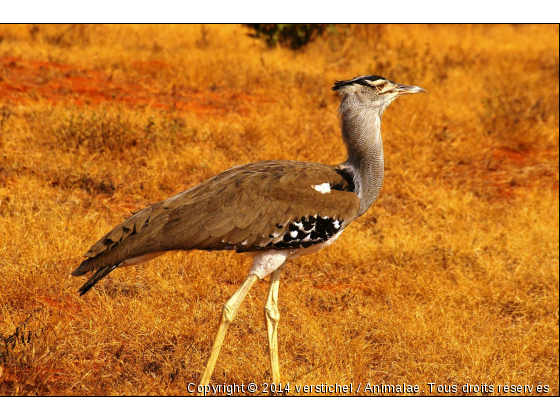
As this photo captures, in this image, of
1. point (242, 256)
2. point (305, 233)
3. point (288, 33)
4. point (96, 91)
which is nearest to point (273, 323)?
point (305, 233)

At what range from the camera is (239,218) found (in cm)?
348

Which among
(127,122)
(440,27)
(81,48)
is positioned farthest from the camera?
(440,27)

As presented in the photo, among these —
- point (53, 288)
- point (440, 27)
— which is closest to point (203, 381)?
point (53, 288)

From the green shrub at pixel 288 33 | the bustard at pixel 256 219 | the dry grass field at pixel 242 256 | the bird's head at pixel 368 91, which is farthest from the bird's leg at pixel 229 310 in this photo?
the green shrub at pixel 288 33

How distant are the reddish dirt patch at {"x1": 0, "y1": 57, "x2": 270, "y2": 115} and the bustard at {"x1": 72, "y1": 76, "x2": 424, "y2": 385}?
445 centimetres

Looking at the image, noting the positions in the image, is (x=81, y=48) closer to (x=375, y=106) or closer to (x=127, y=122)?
(x=127, y=122)

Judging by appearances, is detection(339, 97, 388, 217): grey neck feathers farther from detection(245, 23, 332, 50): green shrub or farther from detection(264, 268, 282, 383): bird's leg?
detection(245, 23, 332, 50): green shrub

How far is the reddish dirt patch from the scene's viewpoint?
789 centimetres

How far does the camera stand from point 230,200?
3529mm

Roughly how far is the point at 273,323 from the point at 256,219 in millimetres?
613

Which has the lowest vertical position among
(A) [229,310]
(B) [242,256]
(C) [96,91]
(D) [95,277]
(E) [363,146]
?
(B) [242,256]

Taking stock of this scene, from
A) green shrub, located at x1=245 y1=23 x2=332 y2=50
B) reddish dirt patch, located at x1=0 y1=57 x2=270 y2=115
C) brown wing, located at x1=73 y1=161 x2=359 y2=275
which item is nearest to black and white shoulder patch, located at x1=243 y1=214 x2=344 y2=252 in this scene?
brown wing, located at x1=73 y1=161 x2=359 y2=275

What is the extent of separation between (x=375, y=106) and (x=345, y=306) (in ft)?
4.93

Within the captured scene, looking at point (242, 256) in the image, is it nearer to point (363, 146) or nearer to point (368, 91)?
point (363, 146)
